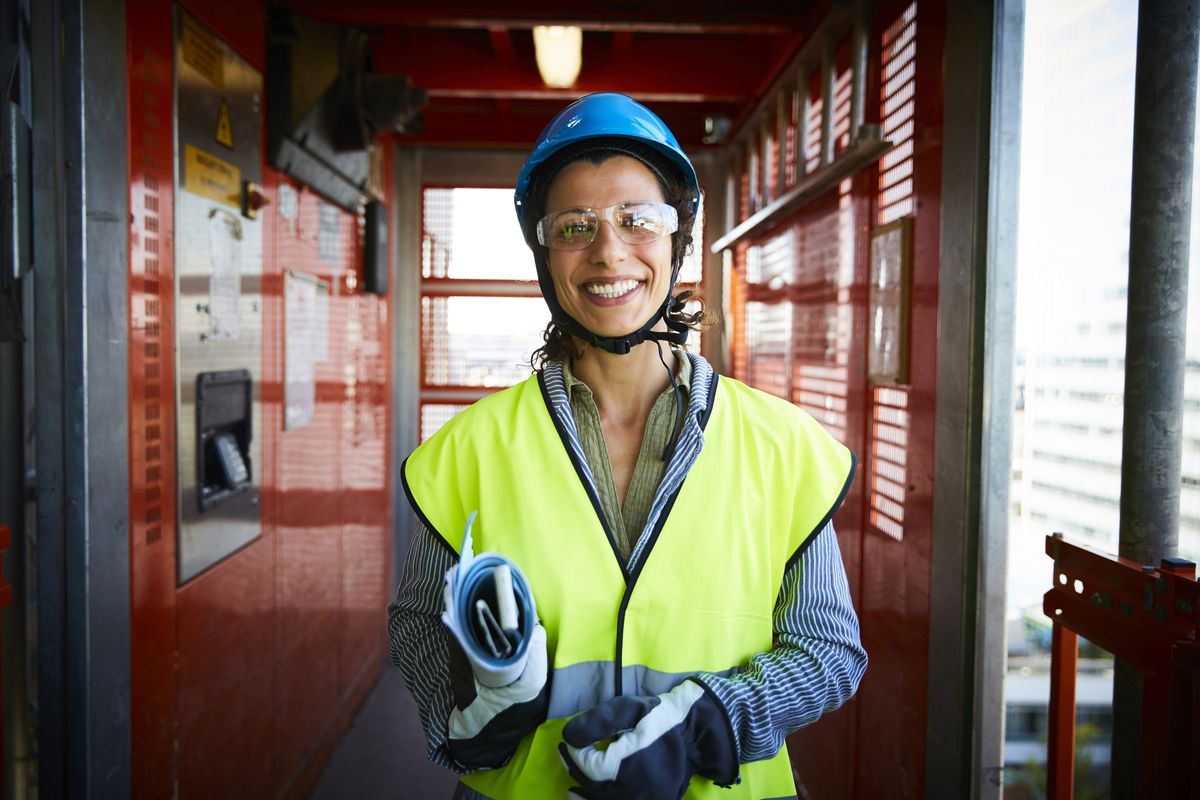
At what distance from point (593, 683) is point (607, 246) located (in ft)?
2.33

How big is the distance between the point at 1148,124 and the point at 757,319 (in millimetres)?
3076

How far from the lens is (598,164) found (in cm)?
149

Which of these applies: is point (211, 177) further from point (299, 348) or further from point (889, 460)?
point (889, 460)

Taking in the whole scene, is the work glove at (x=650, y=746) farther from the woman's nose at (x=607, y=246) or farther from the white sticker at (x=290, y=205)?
the white sticker at (x=290, y=205)

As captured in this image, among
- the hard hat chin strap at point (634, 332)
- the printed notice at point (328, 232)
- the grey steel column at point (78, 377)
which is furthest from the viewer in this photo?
the printed notice at point (328, 232)

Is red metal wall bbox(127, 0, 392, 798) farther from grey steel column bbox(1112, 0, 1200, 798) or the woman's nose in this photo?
grey steel column bbox(1112, 0, 1200, 798)

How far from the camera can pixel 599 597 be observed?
1.32 metres

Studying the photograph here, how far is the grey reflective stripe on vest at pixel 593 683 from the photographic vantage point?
1.31 m

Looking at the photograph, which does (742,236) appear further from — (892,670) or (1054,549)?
(1054,549)

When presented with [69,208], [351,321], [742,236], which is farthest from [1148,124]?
[351,321]

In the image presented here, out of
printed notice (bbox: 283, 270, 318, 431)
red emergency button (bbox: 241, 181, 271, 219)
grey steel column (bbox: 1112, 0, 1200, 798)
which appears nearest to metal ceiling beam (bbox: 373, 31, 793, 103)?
printed notice (bbox: 283, 270, 318, 431)

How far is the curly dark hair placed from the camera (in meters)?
1.49

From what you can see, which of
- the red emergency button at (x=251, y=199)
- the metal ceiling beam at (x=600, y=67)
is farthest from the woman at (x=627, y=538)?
the metal ceiling beam at (x=600, y=67)

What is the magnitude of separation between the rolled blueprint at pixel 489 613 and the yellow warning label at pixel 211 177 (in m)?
1.65
